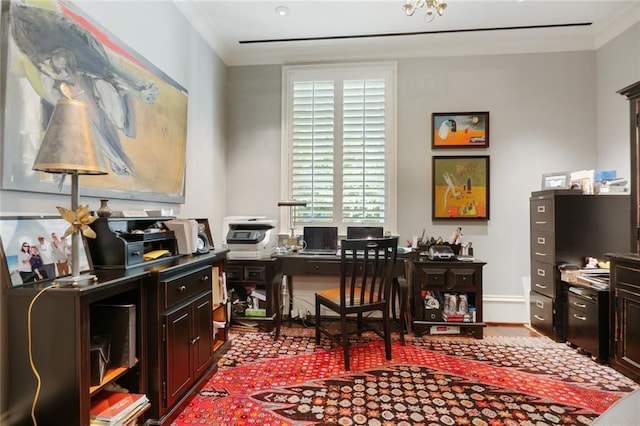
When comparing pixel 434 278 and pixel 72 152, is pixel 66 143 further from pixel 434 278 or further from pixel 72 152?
pixel 434 278

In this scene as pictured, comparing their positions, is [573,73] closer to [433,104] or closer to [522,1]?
[522,1]

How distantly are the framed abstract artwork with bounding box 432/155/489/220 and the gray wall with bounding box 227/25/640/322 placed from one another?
80 millimetres

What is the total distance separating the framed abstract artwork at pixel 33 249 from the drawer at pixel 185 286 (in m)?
0.42

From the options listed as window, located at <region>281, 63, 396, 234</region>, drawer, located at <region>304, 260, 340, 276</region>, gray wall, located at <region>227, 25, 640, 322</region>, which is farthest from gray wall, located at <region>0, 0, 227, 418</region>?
gray wall, located at <region>227, 25, 640, 322</region>

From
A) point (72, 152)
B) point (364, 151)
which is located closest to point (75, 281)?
point (72, 152)

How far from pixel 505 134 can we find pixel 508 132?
37 mm

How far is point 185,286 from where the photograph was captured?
6.31ft

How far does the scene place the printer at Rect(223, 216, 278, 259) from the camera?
3189mm

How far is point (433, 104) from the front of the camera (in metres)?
3.64

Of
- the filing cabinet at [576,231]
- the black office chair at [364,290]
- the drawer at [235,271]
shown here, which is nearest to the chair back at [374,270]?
the black office chair at [364,290]

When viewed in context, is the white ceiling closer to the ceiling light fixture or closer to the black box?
the ceiling light fixture

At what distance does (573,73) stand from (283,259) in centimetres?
365

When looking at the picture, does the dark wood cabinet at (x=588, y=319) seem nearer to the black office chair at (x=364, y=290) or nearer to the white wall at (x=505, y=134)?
the white wall at (x=505, y=134)

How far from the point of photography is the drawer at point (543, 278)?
10.0ft
